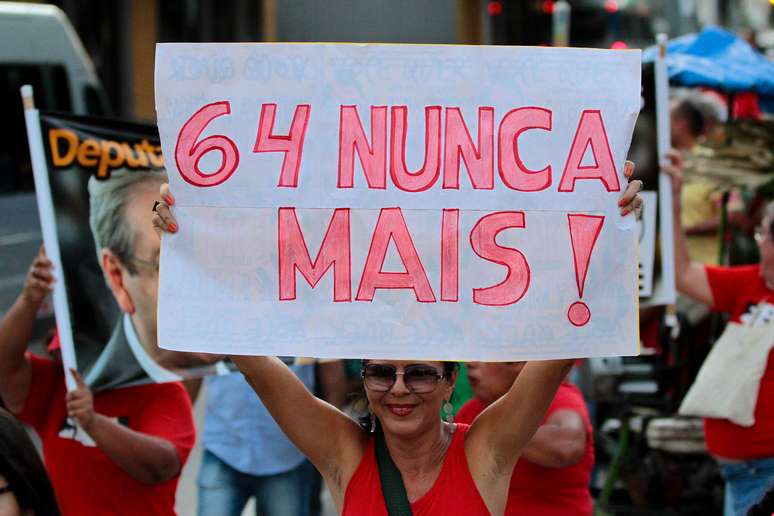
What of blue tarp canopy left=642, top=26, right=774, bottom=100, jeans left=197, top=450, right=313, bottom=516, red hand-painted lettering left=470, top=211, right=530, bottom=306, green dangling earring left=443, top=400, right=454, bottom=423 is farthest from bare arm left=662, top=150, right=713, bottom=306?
red hand-painted lettering left=470, top=211, right=530, bottom=306

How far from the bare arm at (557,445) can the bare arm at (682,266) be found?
4.26 ft

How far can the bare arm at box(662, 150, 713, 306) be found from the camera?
5172 millimetres

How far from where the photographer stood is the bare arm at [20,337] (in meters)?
4.17

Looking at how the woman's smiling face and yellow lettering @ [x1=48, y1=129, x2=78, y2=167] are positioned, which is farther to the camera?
yellow lettering @ [x1=48, y1=129, x2=78, y2=167]

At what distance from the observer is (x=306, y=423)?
3.33 m

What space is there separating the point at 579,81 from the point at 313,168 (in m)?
0.64

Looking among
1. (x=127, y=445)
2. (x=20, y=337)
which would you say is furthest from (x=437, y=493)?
(x=20, y=337)

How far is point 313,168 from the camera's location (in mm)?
3203

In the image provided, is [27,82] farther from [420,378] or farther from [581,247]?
[581,247]

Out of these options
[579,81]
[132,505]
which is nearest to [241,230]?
[579,81]

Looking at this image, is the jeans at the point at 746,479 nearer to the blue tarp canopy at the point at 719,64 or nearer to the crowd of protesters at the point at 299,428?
the crowd of protesters at the point at 299,428

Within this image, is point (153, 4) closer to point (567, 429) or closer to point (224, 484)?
point (224, 484)

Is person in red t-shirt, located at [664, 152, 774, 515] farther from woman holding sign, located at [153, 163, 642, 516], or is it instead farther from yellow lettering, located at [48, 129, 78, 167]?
yellow lettering, located at [48, 129, 78, 167]

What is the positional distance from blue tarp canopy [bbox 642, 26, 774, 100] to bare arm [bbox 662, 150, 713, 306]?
1805 mm
